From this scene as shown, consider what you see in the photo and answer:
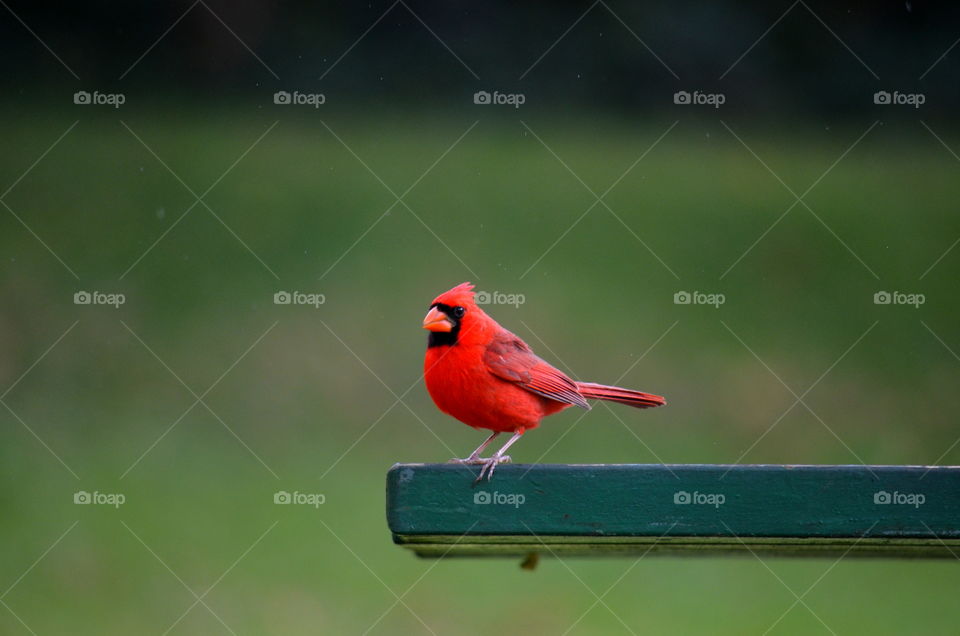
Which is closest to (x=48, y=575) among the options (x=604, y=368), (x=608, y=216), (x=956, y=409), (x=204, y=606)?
(x=204, y=606)

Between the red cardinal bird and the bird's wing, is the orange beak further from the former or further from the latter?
the bird's wing

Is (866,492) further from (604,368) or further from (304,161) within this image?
(304,161)

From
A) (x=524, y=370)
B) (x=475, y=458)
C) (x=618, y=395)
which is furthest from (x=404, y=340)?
(x=475, y=458)

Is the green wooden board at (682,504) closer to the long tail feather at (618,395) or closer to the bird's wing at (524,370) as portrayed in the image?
the bird's wing at (524,370)

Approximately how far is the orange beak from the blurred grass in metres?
2.17

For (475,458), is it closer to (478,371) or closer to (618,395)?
(478,371)

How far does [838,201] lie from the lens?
823 centimetres

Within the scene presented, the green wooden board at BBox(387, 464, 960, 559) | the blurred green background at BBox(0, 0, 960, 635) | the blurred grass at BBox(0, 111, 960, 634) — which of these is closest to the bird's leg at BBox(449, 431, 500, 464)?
the green wooden board at BBox(387, 464, 960, 559)

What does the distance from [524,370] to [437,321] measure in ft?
1.13

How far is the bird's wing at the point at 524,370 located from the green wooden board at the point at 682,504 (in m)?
1.04

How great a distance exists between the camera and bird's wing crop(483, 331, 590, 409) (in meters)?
3.71

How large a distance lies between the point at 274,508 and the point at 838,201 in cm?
455

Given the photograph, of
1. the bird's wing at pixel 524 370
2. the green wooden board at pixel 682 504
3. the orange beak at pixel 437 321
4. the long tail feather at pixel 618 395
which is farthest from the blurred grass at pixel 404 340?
the green wooden board at pixel 682 504

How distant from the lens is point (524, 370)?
12.4 ft
